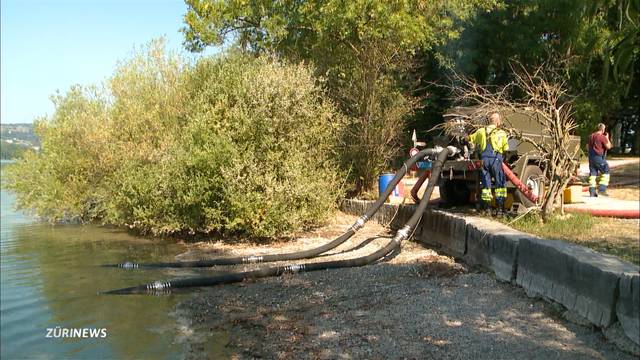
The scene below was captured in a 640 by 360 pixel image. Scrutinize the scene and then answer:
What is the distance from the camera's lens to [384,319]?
6590 millimetres

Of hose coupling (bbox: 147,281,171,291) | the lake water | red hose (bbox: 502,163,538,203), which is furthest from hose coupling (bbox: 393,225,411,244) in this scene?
hose coupling (bbox: 147,281,171,291)

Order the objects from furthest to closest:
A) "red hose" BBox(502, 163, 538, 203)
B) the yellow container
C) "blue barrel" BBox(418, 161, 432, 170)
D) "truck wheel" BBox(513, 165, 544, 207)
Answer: the yellow container → "blue barrel" BBox(418, 161, 432, 170) → "truck wheel" BBox(513, 165, 544, 207) → "red hose" BBox(502, 163, 538, 203)

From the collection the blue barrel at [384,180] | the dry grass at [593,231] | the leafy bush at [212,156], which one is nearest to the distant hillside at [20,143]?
the leafy bush at [212,156]

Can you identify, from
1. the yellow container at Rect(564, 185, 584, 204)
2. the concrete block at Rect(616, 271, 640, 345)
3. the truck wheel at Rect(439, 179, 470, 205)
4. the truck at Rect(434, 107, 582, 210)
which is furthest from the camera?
the truck wheel at Rect(439, 179, 470, 205)

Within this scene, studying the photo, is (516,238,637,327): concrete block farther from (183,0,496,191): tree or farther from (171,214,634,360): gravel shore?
(183,0,496,191): tree

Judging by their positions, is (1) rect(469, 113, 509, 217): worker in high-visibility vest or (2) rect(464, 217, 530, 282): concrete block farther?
(1) rect(469, 113, 509, 217): worker in high-visibility vest

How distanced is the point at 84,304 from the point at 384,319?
4.60 metres

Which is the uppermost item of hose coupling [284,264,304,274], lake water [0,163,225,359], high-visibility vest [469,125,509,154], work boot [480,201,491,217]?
high-visibility vest [469,125,509,154]

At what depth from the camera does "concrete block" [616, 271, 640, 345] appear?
5.02 metres

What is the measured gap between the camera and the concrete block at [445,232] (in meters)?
9.68

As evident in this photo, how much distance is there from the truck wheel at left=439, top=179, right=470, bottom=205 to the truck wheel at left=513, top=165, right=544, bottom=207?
5.14 ft

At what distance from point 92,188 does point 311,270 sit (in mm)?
11285

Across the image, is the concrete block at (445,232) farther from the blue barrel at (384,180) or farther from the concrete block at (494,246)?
the blue barrel at (384,180)

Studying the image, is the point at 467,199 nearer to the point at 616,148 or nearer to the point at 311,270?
the point at 311,270
